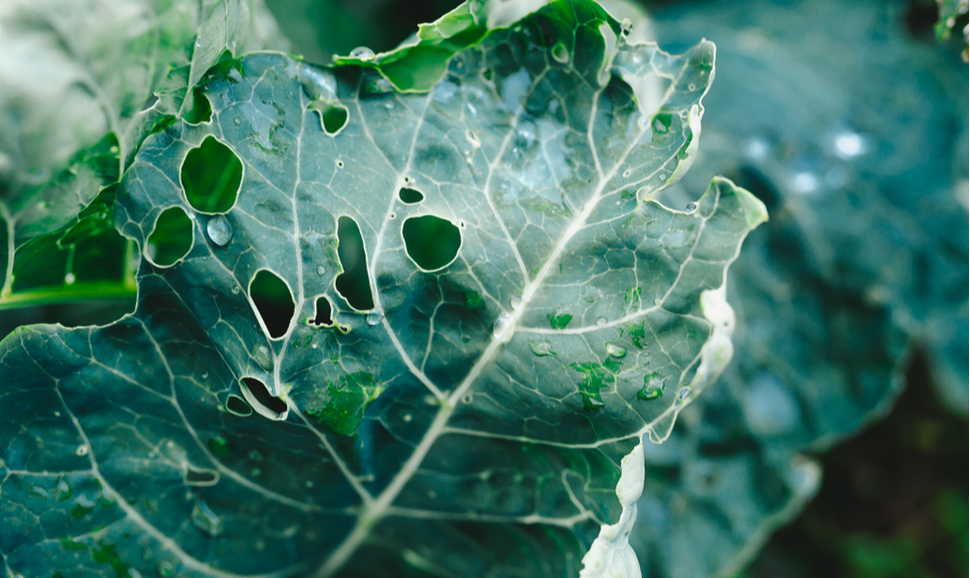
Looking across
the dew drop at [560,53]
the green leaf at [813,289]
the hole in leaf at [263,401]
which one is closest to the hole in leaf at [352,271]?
the hole in leaf at [263,401]

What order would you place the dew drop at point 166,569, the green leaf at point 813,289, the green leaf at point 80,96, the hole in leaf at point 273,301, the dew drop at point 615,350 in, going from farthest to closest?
the green leaf at point 813,289
the hole in leaf at point 273,301
the dew drop at point 166,569
the dew drop at point 615,350
the green leaf at point 80,96

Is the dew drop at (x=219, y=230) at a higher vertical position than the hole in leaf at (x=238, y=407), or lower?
higher

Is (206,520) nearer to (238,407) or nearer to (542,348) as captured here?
(238,407)

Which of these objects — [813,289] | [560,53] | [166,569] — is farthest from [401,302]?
[813,289]

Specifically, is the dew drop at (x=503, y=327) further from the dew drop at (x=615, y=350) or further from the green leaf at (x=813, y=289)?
the green leaf at (x=813, y=289)

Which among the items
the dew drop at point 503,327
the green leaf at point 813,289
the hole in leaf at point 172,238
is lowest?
the green leaf at point 813,289

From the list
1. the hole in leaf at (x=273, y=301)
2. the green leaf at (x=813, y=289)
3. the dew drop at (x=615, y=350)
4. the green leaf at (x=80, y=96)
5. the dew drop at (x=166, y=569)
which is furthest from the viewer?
the green leaf at (x=813, y=289)
